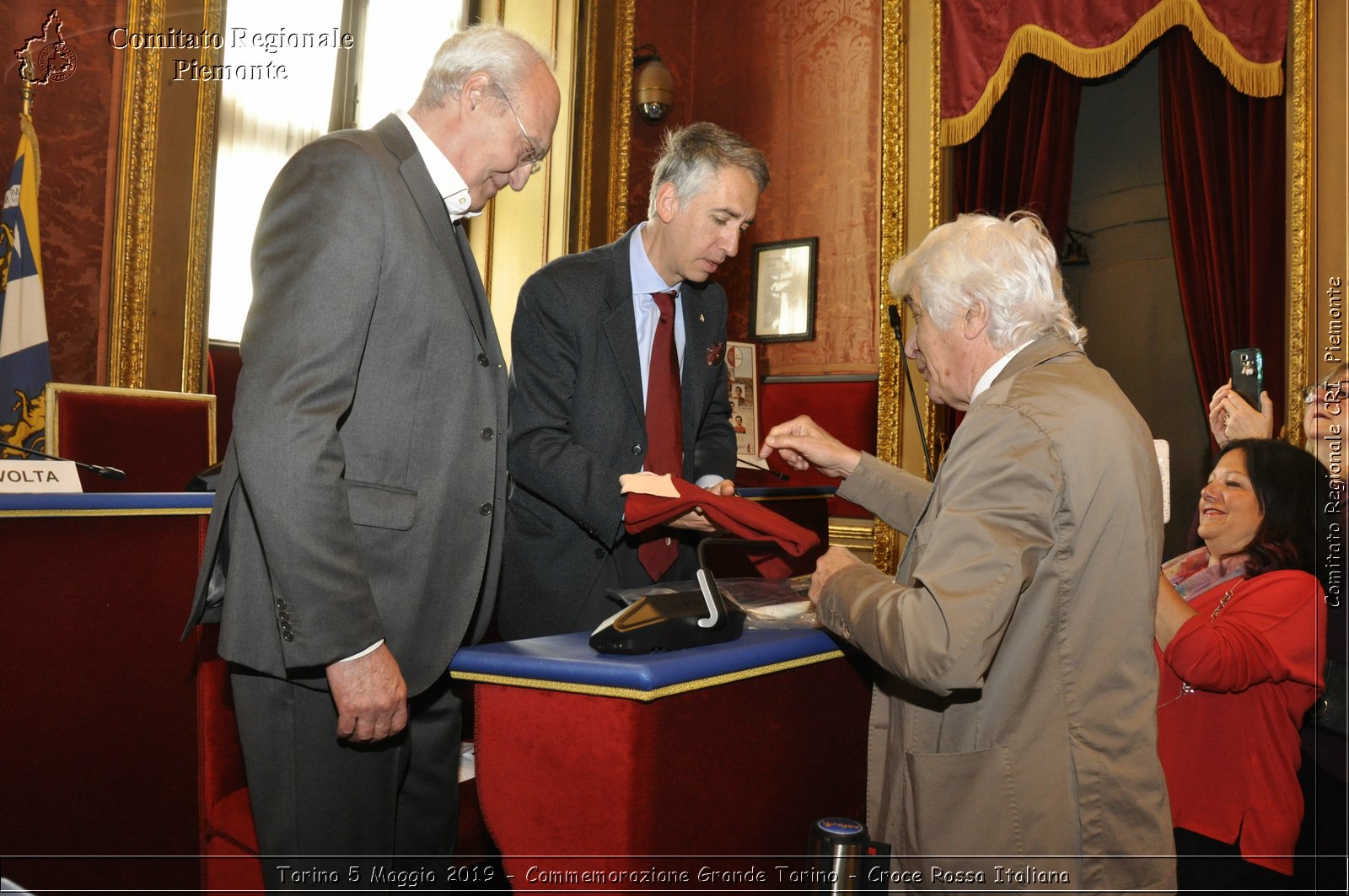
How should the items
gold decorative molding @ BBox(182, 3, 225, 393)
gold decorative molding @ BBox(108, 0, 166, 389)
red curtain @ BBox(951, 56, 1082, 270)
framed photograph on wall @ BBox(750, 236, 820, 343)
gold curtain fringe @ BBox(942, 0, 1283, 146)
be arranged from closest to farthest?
gold decorative molding @ BBox(108, 0, 166, 389), gold decorative molding @ BBox(182, 3, 225, 393), gold curtain fringe @ BBox(942, 0, 1283, 146), red curtain @ BBox(951, 56, 1082, 270), framed photograph on wall @ BBox(750, 236, 820, 343)

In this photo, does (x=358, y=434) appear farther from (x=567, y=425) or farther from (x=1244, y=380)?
(x=1244, y=380)

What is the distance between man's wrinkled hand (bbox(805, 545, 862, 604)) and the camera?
1.60 meters

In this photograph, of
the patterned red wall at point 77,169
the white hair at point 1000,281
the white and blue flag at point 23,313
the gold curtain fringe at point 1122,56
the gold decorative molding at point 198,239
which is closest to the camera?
the white hair at point 1000,281

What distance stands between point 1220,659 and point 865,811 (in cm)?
96

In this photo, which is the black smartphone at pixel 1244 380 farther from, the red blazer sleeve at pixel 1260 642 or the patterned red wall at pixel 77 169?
the patterned red wall at pixel 77 169

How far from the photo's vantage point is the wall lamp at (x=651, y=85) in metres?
6.12

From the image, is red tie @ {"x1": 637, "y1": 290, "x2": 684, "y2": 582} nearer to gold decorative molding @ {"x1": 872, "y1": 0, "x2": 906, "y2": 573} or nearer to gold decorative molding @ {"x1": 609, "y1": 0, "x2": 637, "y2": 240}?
gold decorative molding @ {"x1": 872, "y1": 0, "x2": 906, "y2": 573}

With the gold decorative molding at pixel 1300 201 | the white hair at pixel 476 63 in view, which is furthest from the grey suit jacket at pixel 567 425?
the gold decorative molding at pixel 1300 201

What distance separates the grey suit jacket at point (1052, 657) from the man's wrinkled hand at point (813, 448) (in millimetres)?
696

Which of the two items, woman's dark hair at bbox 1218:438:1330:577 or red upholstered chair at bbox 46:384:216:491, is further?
red upholstered chair at bbox 46:384:216:491

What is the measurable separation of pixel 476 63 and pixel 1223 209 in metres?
4.68

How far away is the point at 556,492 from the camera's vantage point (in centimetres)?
203

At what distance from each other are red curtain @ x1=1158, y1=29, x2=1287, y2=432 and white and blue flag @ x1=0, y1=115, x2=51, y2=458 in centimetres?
524

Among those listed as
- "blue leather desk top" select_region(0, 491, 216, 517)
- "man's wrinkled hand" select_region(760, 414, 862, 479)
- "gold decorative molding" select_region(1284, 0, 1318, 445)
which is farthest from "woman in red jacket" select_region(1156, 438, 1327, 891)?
"gold decorative molding" select_region(1284, 0, 1318, 445)
